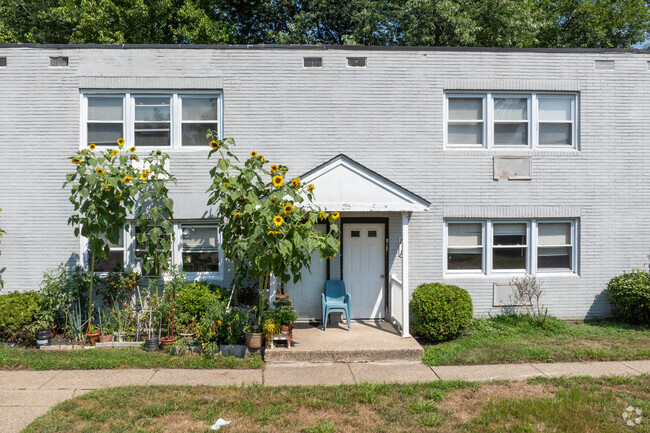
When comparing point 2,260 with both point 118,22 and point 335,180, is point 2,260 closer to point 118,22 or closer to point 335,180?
point 335,180

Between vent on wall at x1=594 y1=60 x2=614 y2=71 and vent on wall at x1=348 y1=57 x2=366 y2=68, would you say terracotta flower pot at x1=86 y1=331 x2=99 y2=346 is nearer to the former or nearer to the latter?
vent on wall at x1=348 y1=57 x2=366 y2=68

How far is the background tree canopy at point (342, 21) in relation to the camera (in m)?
17.0

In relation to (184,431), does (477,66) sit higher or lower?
higher

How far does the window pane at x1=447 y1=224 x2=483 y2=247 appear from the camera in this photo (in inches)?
398

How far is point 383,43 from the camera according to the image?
61.0 feet

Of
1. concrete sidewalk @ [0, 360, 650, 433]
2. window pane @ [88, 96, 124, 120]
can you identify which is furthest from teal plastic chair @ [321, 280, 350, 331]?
window pane @ [88, 96, 124, 120]

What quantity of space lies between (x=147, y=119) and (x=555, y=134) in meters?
8.95

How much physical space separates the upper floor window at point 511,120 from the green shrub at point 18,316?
29.3 feet

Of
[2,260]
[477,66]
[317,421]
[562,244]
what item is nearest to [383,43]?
[477,66]

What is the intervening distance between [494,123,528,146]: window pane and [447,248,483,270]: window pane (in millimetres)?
2468

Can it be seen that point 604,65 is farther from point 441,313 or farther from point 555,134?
point 441,313

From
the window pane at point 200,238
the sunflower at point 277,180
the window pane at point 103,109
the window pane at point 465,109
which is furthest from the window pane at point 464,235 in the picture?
the window pane at point 103,109

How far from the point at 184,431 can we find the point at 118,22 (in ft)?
57.5

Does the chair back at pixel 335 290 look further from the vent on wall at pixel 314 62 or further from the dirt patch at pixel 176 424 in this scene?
the vent on wall at pixel 314 62
